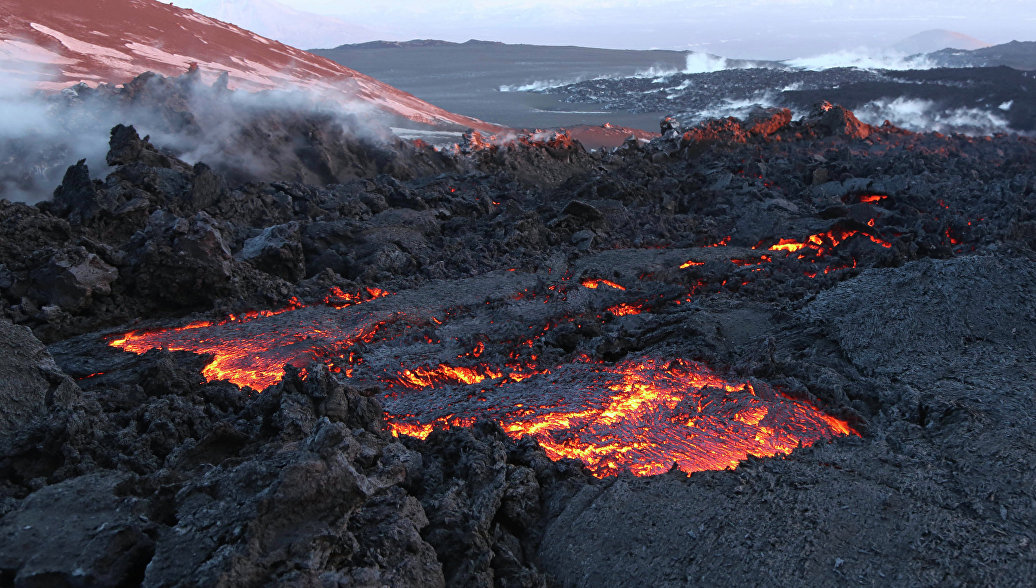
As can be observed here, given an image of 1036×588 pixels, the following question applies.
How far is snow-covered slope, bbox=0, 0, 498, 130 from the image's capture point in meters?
14.8

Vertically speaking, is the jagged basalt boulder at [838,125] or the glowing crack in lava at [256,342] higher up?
the jagged basalt boulder at [838,125]

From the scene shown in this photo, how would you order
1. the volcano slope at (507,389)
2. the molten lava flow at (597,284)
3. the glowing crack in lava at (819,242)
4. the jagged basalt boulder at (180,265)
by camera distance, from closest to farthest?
the volcano slope at (507,389), the jagged basalt boulder at (180,265), the molten lava flow at (597,284), the glowing crack in lava at (819,242)

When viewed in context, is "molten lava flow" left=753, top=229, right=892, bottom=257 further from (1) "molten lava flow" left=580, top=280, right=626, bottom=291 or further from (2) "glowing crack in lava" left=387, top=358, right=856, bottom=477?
(2) "glowing crack in lava" left=387, top=358, right=856, bottom=477

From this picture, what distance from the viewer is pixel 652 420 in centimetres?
497

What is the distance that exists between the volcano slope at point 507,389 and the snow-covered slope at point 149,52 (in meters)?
6.20

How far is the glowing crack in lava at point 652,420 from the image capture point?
4512 mm

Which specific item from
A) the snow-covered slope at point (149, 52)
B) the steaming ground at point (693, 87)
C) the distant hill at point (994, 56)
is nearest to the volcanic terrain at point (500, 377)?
the snow-covered slope at point (149, 52)

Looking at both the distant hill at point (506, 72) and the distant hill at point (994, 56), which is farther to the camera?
the distant hill at point (994, 56)

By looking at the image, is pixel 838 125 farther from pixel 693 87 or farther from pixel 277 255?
pixel 693 87

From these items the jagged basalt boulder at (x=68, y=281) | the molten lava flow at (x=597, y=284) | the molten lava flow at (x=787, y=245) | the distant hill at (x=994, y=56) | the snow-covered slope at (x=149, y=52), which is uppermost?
the distant hill at (x=994, y=56)

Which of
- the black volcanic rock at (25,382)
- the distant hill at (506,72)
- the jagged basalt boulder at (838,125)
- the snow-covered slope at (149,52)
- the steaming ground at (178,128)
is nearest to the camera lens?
the black volcanic rock at (25,382)

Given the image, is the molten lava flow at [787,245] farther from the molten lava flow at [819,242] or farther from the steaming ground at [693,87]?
the steaming ground at [693,87]

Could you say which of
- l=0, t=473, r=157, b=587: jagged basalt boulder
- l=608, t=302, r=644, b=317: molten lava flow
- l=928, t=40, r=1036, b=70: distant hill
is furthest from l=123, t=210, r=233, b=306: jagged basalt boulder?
l=928, t=40, r=1036, b=70: distant hill

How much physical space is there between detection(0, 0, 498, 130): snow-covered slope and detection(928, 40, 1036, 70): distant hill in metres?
46.4
